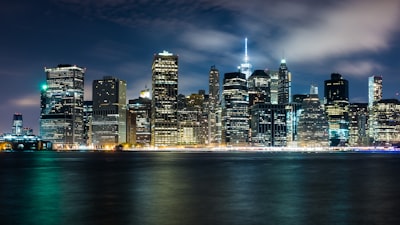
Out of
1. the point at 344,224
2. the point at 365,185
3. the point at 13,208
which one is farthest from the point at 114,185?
the point at 344,224

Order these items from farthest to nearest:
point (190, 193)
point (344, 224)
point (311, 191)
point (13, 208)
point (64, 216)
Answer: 1. point (311, 191)
2. point (190, 193)
3. point (13, 208)
4. point (64, 216)
5. point (344, 224)

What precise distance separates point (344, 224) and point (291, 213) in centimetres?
574

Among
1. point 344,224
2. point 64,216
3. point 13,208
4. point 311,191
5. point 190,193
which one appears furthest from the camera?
point 311,191

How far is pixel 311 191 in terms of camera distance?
5828 cm

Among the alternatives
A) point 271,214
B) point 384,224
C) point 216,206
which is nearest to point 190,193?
point 216,206

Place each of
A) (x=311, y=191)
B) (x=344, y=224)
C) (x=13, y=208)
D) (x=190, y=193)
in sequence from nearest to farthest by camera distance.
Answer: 1. (x=344, y=224)
2. (x=13, y=208)
3. (x=190, y=193)
4. (x=311, y=191)

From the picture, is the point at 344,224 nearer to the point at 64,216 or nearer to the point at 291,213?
the point at 291,213

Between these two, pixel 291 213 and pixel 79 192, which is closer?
pixel 291 213

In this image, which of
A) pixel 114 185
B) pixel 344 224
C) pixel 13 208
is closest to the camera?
pixel 344 224

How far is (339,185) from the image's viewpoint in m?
66.8

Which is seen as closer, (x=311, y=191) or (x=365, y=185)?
(x=311, y=191)

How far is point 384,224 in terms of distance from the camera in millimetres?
35312

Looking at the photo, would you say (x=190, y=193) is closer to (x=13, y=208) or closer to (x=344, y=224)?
(x=13, y=208)

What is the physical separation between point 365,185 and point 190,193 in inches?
1020
